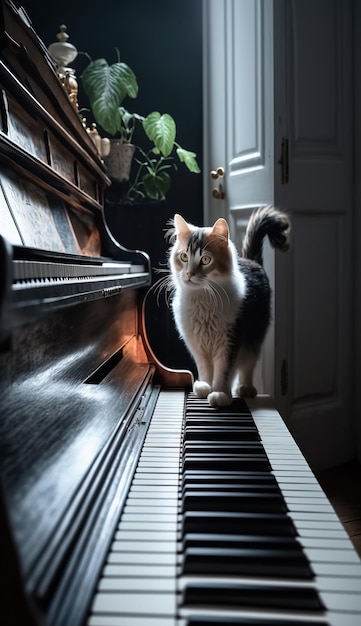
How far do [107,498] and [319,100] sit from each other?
7.78ft

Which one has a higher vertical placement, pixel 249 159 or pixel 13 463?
pixel 249 159

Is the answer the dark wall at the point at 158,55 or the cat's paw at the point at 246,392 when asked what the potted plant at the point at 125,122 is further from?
the cat's paw at the point at 246,392

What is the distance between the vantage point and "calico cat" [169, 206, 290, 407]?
160 cm

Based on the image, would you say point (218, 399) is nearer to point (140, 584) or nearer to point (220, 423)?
point (220, 423)

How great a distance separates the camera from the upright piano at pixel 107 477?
588 mm

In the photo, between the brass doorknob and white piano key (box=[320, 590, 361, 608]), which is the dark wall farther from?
white piano key (box=[320, 590, 361, 608])

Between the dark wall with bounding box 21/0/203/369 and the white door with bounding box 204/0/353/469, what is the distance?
0.46 meters

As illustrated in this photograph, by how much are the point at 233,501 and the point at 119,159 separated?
7.89 ft

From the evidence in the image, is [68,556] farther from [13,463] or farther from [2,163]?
[2,163]

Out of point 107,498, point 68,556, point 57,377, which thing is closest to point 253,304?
point 57,377

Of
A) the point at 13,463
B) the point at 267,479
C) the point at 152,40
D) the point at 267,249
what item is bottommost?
the point at 267,479

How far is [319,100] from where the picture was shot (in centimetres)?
261

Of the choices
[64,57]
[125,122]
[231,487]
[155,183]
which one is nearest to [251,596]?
[231,487]

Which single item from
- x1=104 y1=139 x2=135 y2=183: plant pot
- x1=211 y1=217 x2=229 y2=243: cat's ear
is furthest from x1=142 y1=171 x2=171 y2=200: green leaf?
x1=211 y1=217 x2=229 y2=243: cat's ear
